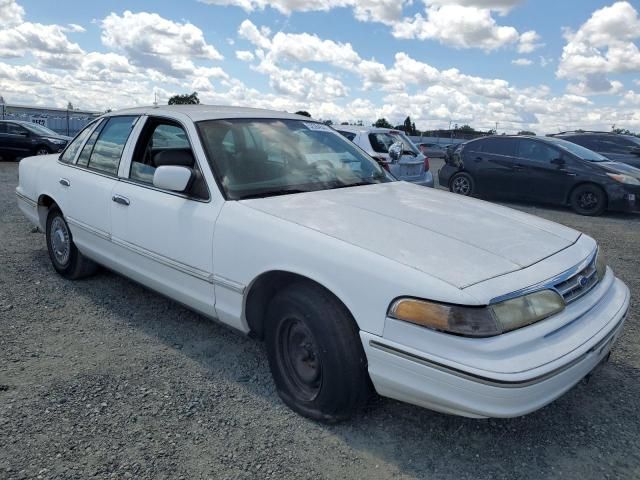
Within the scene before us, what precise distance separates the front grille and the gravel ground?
2.32ft

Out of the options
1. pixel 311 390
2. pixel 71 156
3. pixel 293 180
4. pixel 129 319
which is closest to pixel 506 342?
pixel 311 390

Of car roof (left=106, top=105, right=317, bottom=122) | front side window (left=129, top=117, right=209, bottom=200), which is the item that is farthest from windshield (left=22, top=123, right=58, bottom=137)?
front side window (left=129, top=117, right=209, bottom=200)

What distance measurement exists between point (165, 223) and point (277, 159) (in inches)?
32.1

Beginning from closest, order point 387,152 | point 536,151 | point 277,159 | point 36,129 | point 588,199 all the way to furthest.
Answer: point 277,159
point 387,152
point 588,199
point 536,151
point 36,129

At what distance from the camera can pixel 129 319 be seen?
13.2 ft

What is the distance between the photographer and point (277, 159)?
3.49 m

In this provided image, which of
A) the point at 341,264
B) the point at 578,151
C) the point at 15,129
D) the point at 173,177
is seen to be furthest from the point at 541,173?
the point at 15,129

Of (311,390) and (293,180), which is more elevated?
(293,180)

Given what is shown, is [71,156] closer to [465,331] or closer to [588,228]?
[465,331]

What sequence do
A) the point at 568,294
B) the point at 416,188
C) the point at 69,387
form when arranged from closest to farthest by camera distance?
the point at 568,294
the point at 69,387
the point at 416,188

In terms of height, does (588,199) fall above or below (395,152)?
below

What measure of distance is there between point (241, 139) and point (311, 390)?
167 centimetres

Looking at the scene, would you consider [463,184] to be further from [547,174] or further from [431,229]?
[431,229]

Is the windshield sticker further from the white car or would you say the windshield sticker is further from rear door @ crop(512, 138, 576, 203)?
rear door @ crop(512, 138, 576, 203)
